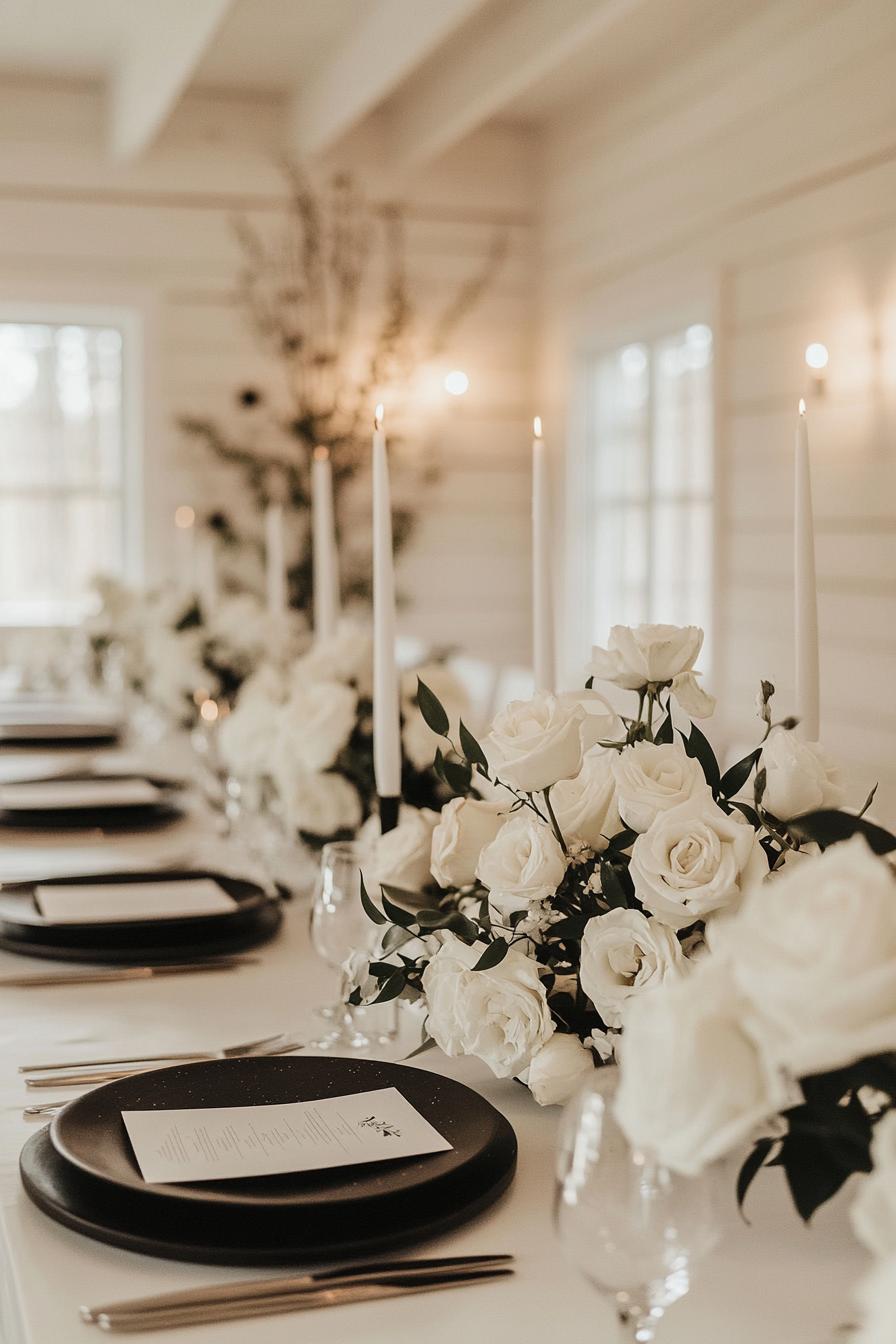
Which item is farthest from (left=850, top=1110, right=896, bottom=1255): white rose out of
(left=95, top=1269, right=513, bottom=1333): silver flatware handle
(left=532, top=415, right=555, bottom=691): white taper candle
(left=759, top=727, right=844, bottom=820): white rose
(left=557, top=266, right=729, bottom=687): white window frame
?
(left=557, top=266, right=729, bottom=687): white window frame

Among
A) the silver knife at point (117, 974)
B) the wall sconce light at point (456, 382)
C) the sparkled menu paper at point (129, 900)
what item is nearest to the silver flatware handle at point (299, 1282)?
the silver knife at point (117, 974)

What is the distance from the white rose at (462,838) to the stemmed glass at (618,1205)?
469 millimetres

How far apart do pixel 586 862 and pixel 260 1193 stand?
32cm

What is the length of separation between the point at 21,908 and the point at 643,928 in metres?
0.88

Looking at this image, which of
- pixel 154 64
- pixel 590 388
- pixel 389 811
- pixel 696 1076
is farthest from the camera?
pixel 590 388

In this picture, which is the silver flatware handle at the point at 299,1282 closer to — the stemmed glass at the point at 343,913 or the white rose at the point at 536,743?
the white rose at the point at 536,743

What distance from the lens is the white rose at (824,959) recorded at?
559 millimetres

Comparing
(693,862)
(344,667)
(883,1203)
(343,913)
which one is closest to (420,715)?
(344,667)

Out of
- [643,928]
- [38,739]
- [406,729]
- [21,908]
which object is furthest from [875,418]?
[643,928]

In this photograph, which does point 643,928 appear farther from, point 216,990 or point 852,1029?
point 216,990

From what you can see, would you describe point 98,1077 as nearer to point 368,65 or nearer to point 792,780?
point 792,780

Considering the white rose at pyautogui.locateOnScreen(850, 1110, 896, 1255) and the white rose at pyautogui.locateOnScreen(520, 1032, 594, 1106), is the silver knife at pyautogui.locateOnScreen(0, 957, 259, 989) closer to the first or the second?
the white rose at pyautogui.locateOnScreen(520, 1032, 594, 1106)

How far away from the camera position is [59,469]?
20.4 feet

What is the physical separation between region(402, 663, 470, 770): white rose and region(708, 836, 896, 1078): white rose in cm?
107
